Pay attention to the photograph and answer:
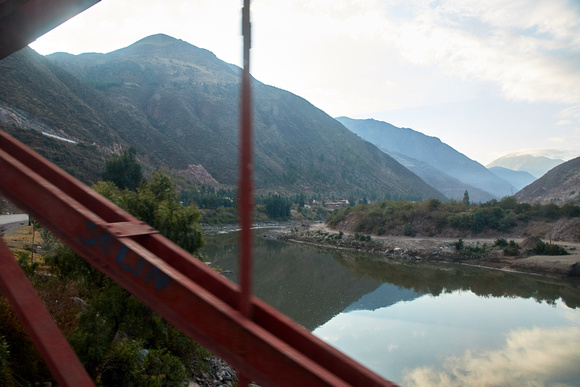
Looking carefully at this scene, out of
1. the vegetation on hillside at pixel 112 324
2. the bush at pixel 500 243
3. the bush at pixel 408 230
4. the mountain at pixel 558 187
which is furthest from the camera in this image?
the mountain at pixel 558 187

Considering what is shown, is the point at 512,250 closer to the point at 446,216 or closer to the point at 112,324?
the point at 446,216

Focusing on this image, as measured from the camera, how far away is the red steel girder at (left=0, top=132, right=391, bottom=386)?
1.17 m

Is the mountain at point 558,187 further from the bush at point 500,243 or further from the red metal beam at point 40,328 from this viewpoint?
the red metal beam at point 40,328

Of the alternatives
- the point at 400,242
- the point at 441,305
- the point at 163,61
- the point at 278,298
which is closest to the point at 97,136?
the point at 400,242

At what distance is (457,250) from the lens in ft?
88.3

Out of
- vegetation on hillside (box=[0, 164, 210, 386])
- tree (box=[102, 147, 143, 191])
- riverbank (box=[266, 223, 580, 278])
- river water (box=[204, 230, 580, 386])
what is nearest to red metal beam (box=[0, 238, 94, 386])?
vegetation on hillside (box=[0, 164, 210, 386])

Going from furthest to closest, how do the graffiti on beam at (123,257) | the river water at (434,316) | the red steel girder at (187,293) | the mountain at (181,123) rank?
the mountain at (181,123)
the river water at (434,316)
the graffiti on beam at (123,257)
the red steel girder at (187,293)

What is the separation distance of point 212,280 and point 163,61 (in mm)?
145159

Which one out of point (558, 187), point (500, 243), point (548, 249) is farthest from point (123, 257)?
point (558, 187)

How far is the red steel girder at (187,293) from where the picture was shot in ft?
3.84

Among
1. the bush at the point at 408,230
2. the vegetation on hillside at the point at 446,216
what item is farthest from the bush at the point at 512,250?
the bush at the point at 408,230

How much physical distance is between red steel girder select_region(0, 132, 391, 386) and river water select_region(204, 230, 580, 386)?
9590mm

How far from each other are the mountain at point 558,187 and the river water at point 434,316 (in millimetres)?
31873

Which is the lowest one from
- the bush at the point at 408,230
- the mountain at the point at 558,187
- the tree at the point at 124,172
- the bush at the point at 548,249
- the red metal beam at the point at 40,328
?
the bush at the point at 408,230
